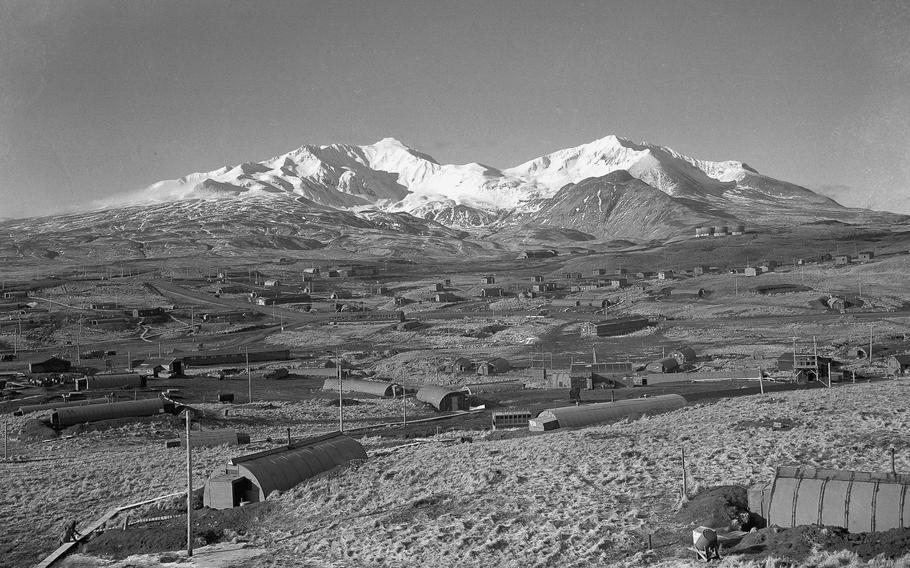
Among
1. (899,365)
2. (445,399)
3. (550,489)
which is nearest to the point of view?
(550,489)

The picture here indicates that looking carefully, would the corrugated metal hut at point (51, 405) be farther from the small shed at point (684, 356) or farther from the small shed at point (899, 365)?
the small shed at point (899, 365)

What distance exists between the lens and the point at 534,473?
2516 cm

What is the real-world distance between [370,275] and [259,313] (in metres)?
68.8

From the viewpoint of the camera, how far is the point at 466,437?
113 ft

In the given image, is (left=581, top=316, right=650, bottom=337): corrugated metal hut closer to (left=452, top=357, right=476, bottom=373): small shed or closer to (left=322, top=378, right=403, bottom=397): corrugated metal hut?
(left=452, top=357, right=476, bottom=373): small shed

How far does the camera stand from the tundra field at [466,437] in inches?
775

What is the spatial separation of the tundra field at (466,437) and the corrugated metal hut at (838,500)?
101 cm

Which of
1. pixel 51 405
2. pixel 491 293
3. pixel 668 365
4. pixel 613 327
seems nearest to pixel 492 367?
pixel 668 365

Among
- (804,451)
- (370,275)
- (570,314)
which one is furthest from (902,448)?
(370,275)

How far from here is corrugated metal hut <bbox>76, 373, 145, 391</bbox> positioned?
189 feet

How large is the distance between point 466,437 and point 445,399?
14478 mm

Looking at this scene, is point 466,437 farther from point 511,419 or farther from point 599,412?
point 511,419

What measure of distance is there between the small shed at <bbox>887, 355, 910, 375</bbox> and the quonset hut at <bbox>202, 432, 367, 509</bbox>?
37728 mm

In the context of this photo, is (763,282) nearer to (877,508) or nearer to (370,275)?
(370,275)
